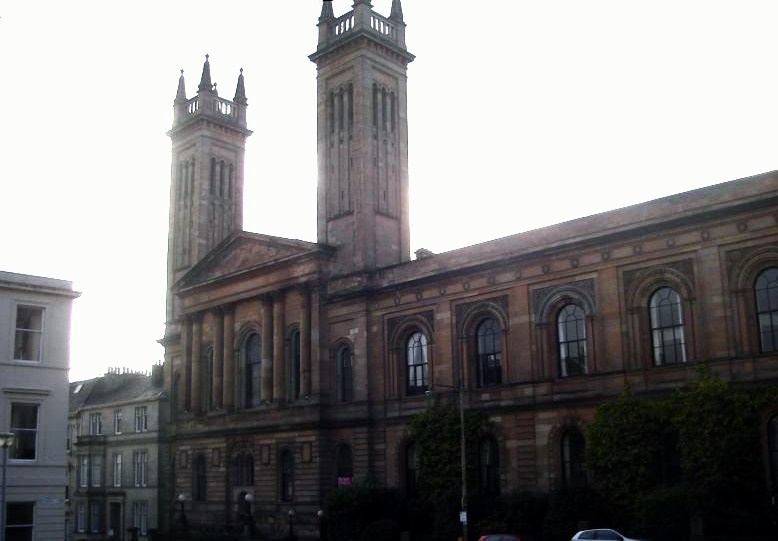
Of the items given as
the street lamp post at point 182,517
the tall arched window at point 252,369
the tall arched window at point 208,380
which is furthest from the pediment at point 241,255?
the street lamp post at point 182,517

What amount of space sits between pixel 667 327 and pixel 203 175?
39.9 metres

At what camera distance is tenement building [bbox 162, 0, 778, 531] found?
4138 cm

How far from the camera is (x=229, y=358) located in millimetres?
63031

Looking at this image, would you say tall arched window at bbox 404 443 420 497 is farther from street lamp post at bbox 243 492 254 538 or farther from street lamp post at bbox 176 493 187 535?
street lamp post at bbox 176 493 187 535

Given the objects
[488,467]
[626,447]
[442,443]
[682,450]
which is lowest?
[488,467]

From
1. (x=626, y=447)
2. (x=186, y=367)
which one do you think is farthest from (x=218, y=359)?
(x=626, y=447)

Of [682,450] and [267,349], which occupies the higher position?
[267,349]

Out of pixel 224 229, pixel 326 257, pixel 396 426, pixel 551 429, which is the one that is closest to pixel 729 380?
pixel 551 429

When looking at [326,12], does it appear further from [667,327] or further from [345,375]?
[667,327]

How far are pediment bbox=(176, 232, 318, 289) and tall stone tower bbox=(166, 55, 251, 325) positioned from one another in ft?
17.9

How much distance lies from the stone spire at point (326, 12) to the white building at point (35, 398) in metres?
26.6

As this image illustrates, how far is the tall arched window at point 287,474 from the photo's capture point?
5722 cm

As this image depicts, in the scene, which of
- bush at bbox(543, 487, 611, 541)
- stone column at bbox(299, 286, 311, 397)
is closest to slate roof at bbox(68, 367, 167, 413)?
stone column at bbox(299, 286, 311, 397)

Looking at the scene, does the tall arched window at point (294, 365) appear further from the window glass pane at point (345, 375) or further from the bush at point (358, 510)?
the bush at point (358, 510)
